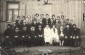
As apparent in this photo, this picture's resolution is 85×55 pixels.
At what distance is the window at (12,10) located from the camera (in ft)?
Answer: 71.2

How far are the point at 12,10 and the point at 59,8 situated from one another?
3428 mm

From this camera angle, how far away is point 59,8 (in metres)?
21.8

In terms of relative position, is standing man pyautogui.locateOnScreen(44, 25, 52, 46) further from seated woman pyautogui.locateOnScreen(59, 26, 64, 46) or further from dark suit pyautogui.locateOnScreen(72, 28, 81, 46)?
dark suit pyautogui.locateOnScreen(72, 28, 81, 46)

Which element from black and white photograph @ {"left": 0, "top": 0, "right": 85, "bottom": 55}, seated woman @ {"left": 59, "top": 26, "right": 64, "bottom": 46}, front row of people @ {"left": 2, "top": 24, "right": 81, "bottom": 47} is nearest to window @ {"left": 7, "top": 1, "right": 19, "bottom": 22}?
black and white photograph @ {"left": 0, "top": 0, "right": 85, "bottom": 55}

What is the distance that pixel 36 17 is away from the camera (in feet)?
67.9

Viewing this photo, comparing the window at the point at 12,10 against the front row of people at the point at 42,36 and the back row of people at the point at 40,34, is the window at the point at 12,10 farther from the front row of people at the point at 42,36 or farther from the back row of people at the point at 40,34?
the front row of people at the point at 42,36

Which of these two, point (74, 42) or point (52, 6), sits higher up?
point (52, 6)

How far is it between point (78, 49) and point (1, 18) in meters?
6.51

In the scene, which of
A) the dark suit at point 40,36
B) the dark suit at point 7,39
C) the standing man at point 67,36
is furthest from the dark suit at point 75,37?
the dark suit at point 7,39

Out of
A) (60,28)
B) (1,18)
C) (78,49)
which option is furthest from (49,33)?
(1,18)

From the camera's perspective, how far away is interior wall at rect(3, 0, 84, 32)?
21734mm

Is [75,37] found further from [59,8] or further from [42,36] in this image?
[59,8]

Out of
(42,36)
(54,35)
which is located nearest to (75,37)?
(54,35)

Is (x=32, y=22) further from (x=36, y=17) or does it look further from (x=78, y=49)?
(x=78, y=49)
